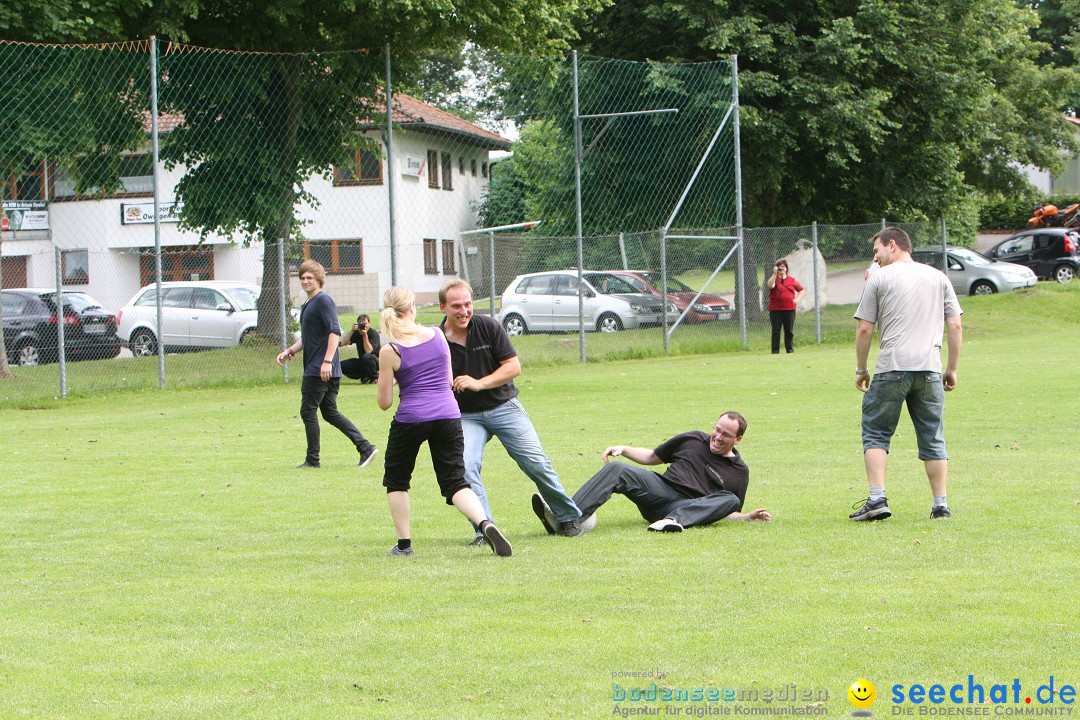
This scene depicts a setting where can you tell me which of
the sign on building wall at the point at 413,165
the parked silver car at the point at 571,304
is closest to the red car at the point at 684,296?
the parked silver car at the point at 571,304

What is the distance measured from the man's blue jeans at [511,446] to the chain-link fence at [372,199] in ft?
Result: 41.8

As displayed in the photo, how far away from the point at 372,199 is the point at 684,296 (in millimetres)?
6379

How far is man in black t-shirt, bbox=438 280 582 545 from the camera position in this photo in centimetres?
820

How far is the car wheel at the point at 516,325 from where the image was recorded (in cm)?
2542

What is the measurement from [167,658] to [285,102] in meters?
19.2

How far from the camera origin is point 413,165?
2664cm

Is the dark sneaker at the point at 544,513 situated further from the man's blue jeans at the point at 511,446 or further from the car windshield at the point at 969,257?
the car windshield at the point at 969,257

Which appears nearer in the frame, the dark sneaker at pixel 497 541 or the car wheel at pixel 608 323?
the dark sneaker at pixel 497 541

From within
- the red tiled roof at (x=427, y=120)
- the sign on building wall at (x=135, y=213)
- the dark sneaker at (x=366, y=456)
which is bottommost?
the dark sneaker at (x=366, y=456)

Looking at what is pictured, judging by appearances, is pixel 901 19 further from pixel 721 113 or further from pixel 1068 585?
pixel 1068 585

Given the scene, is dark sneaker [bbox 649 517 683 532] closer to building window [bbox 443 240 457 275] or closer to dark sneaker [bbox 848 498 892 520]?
dark sneaker [bbox 848 498 892 520]

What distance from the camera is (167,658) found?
575cm

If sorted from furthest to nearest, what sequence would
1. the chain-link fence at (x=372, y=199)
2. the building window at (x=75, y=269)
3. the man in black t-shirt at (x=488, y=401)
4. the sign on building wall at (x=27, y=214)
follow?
the building window at (x=75, y=269) → the sign on building wall at (x=27, y=214) → the chain-link fence at (x=372, y=199) → the man in black t-shirt at (x=488, y=401)

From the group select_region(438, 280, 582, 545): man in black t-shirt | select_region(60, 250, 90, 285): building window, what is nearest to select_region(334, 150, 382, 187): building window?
select_region(60, 250, 90, 285): building window
